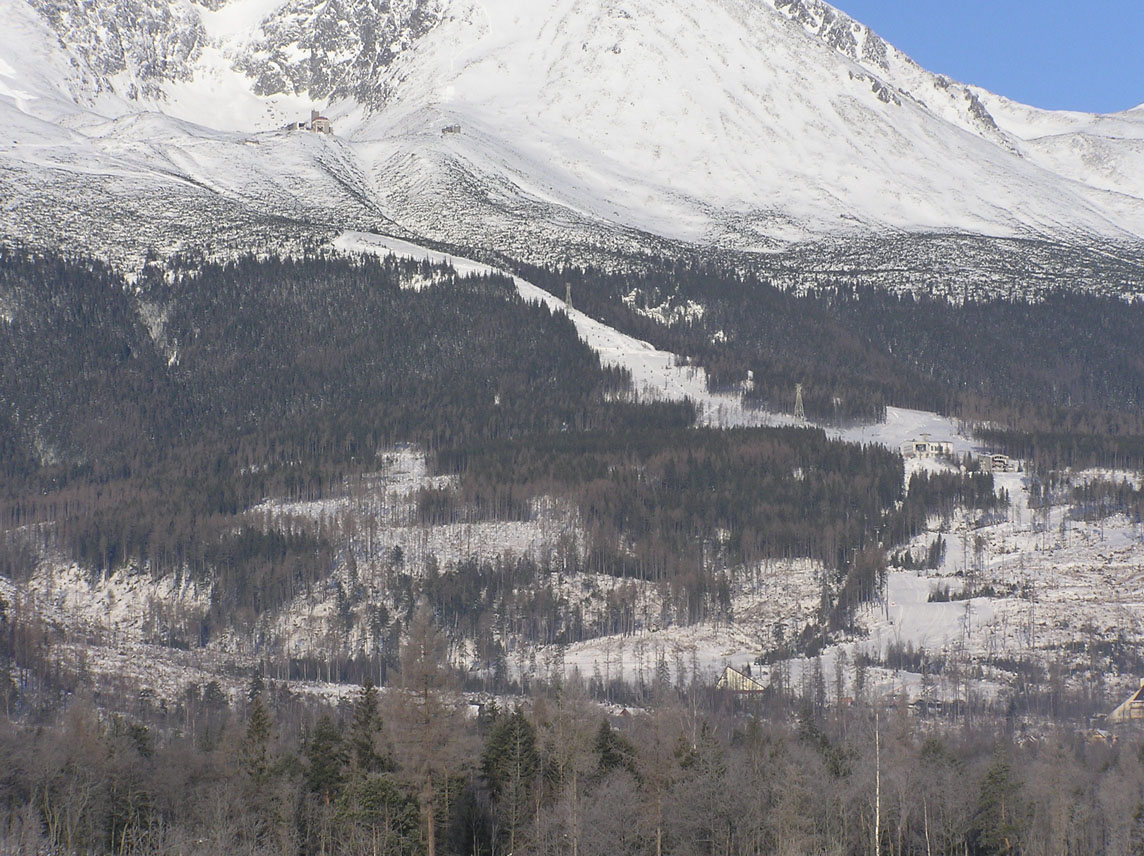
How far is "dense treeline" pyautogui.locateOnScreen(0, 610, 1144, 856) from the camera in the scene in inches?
3629

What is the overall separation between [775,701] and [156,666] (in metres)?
61.2

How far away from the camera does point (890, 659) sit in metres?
187

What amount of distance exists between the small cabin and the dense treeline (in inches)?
1851

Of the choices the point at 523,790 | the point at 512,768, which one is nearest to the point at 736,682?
the point at 523,790

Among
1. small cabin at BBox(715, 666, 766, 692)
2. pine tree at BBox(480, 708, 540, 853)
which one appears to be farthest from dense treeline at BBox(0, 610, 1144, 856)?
small cabin at BBox(715, 666, 766, 692)

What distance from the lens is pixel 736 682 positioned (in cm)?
17612

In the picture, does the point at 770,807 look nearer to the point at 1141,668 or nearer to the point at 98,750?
the point at 98,750

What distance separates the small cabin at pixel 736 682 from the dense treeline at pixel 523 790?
1851 inches

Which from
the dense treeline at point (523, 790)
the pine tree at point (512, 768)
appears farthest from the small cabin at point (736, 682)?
the pine tree at point (512, 768)

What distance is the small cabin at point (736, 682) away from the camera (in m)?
174

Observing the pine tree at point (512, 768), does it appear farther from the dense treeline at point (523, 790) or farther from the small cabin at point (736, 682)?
the small cabin at point (736, 682)

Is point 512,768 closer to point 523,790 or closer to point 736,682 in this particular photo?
point 523,790

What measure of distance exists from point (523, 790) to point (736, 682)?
2909 inches

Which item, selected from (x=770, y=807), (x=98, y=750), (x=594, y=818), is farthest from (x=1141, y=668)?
(x=98, y=750)
